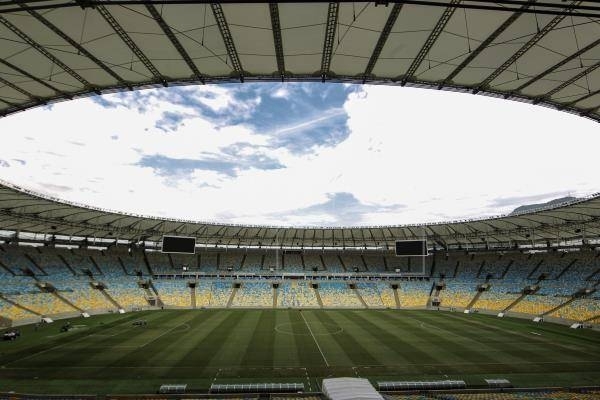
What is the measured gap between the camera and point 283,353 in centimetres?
2812

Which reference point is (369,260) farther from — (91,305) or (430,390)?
(430,390)

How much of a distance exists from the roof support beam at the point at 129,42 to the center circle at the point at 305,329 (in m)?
29.8

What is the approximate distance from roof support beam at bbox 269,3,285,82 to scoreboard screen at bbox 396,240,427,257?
45.3 meters

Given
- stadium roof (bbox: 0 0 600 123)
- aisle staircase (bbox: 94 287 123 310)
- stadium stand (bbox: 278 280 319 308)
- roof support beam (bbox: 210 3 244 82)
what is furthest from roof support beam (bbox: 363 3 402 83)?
aisle staircase (bbox: 94 287 123 310)

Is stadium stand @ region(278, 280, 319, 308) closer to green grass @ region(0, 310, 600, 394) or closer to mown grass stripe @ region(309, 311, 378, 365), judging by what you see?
green grass @ region(0, 310, 600, 394)

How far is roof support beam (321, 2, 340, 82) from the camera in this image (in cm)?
951

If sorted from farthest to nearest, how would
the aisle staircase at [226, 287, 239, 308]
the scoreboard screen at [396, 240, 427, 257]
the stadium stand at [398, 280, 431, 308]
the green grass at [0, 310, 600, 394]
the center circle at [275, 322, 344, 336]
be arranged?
the stadium stand at [398, 280, 431, 308], the aisle staircase at [226, 287, 239, 308], the scoreboard screen at [396, 240, 427, 257], the center circle at [275, 322, 344, 336], the green grass at [0, 310, 600, 394]

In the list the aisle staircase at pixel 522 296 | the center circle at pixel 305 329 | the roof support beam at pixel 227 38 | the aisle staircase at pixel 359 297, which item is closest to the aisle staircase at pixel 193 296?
the center circle at pixel 305 329

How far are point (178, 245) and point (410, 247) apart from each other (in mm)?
33814

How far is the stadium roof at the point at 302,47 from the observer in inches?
382

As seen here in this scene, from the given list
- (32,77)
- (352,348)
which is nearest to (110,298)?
(352,348)

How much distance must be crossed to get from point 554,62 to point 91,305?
58121mm

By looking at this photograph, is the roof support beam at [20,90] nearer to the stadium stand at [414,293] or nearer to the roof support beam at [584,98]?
the roof support beam at [584,98]

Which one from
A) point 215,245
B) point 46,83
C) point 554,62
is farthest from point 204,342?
point 215,245
